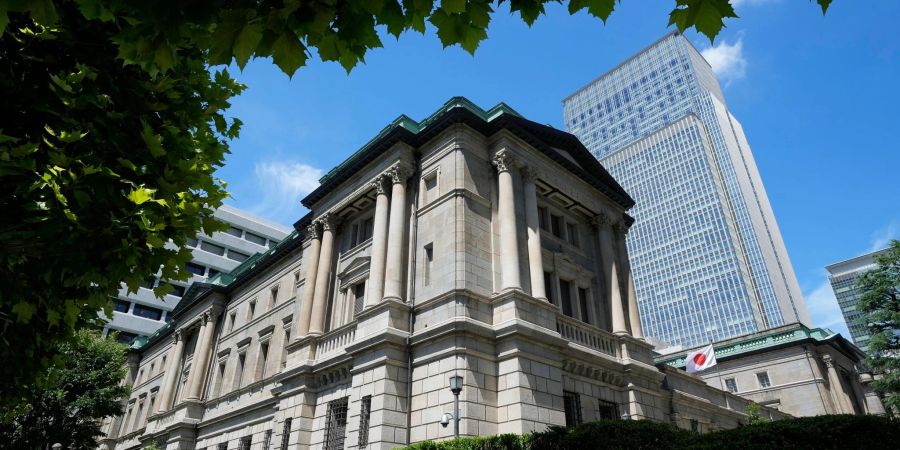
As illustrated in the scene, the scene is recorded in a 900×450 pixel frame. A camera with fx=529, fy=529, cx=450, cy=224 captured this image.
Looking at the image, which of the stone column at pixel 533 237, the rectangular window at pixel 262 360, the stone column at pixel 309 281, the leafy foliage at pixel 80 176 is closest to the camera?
the leafy foliage at pixel 80 176

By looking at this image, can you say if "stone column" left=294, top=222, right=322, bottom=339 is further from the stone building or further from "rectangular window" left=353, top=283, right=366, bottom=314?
the stone building

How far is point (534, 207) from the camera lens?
24562 mm

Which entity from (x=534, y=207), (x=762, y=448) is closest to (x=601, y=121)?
(x=534, y=207)

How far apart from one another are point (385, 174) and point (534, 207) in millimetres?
7352

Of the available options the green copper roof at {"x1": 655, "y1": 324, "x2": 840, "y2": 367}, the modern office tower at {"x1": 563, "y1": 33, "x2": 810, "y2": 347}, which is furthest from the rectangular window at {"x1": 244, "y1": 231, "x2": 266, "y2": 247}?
the modern office tower at {"x1": 563, "y1": 33, "x2": 810, "y2": 347}

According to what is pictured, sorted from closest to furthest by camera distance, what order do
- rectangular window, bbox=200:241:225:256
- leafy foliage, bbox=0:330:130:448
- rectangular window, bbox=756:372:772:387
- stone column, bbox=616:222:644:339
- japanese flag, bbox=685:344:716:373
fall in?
leafy foliage, bbox=0:330:130:448, stone column, bbox=616:222:644:339, japanese flag, bbox=685:344:716:373, rectangular window, bbox=756:372:772:387, rectangular window, bbox=200:241:225:256

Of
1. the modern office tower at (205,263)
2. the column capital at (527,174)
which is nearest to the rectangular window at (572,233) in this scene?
the column capital at (527,174)

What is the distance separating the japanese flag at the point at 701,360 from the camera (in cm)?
3030

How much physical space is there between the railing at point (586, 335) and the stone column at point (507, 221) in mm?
2739

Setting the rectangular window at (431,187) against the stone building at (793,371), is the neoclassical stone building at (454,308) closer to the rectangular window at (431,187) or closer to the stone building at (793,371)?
the rectangular window at (431,187)

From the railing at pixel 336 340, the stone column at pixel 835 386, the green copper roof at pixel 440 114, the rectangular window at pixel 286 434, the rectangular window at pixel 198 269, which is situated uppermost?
the rectangular window at pixel 198 269

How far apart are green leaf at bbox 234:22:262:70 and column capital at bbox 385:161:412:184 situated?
68.5 ft

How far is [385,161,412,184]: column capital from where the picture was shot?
993 inches

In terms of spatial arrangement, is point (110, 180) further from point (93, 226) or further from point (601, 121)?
point (601, 121)
